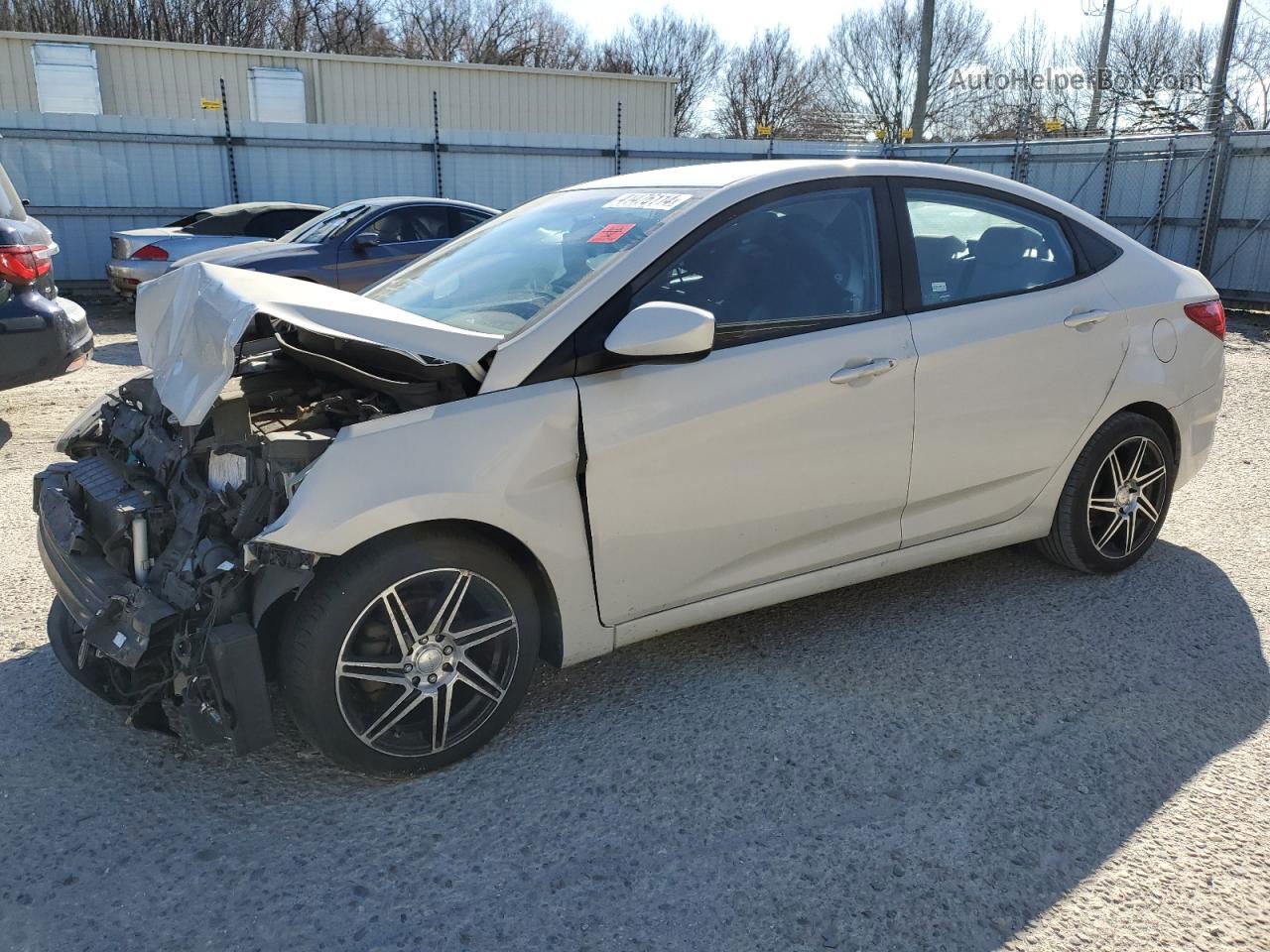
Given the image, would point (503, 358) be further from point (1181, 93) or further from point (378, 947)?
point (1181, 93)

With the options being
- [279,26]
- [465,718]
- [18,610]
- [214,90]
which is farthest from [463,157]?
[279,26]

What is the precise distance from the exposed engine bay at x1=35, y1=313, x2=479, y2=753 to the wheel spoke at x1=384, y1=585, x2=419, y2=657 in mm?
224

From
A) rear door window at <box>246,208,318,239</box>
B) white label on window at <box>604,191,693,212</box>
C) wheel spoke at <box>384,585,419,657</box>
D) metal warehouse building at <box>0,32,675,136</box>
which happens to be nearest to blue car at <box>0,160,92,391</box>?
white label on window at <box>604,191,693,212</box>

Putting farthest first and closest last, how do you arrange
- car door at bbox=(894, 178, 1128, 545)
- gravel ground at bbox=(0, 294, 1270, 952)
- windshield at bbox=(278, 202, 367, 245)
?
windshield at bbox=(278, 202, 367, 245), car door at bbox=(894, 178, 1128, 545), gravel ground at bbox=(0, 294, 1270, 952)

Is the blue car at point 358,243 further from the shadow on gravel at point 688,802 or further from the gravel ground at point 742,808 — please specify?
the shadow on gravel at point 688,802

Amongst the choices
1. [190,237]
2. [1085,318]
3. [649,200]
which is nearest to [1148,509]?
[1085,318]

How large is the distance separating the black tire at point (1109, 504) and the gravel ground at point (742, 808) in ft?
1.07

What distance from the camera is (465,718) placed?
9.71 feet

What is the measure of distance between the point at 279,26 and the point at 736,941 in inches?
1688

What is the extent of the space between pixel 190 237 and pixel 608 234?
9.92 meters

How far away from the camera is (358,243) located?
9.73m

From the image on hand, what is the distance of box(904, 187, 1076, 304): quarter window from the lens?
364cm

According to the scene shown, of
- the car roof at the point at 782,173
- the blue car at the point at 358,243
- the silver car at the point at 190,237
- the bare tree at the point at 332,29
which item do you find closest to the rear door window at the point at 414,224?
the blue car at the point at 358,243

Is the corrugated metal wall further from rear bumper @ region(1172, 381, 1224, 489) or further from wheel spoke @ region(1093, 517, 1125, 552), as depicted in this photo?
wheel spoke @ region(1093, 517, 1125, 552)
